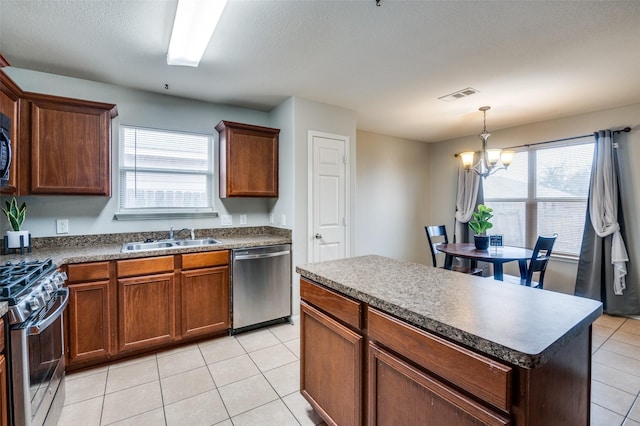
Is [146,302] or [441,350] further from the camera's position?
[146,302]

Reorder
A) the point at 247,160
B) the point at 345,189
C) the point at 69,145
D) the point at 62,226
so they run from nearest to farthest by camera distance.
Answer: the point at 69,145
the point at 62,226
the point at 247,160
the point at 345,189

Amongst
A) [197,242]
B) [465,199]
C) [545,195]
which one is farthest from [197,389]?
[545,195]

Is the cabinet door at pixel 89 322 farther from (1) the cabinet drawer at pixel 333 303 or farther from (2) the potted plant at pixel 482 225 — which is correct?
(2) the potted plant at pixel 482 225

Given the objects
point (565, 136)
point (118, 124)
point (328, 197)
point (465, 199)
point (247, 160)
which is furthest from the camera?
point (465, 199)

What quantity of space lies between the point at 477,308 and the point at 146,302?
2557 mm

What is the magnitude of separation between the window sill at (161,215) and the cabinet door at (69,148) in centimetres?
39

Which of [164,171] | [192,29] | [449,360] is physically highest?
[192,29]

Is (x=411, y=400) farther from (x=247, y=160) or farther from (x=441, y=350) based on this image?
(x=247, y=160)

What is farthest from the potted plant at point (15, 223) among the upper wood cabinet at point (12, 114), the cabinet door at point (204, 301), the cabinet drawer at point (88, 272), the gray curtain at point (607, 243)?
the gray curtain at point (607, 243)

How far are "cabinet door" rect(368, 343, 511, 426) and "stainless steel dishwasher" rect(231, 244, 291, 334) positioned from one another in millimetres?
1901

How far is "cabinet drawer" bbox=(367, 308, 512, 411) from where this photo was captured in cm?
87

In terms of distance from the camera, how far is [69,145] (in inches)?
97.7

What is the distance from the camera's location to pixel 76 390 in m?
2.12

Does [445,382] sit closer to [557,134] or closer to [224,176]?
[224,176]
